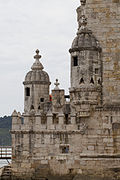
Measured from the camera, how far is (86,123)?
109ft

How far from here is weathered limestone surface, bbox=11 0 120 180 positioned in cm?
3284

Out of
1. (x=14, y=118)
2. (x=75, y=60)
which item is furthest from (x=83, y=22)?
(x=14, y=118)

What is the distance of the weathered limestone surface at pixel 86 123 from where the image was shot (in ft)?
108

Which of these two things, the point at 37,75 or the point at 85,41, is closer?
the point at 85,41

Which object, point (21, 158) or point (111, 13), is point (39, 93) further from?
point (111, 13)

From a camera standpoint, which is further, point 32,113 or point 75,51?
point 32,113

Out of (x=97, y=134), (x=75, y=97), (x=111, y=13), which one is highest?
(x=111, y=13)

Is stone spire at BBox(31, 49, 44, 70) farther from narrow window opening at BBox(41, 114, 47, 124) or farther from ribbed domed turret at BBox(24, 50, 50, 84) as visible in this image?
narrow window opening at BBox(41, 114, 47, 124)

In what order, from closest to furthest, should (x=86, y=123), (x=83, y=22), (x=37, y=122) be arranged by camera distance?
1. (x=86, y=123)
2. (x=83, y=22)
3. (x=37, y=122)

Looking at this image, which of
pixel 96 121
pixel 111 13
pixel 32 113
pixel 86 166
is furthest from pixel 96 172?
pixel 111 13

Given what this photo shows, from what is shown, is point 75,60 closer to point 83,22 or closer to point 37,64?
point 83,22

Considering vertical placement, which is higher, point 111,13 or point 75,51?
point 111,13

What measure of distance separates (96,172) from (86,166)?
0.67 metres

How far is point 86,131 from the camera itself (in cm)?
3312
